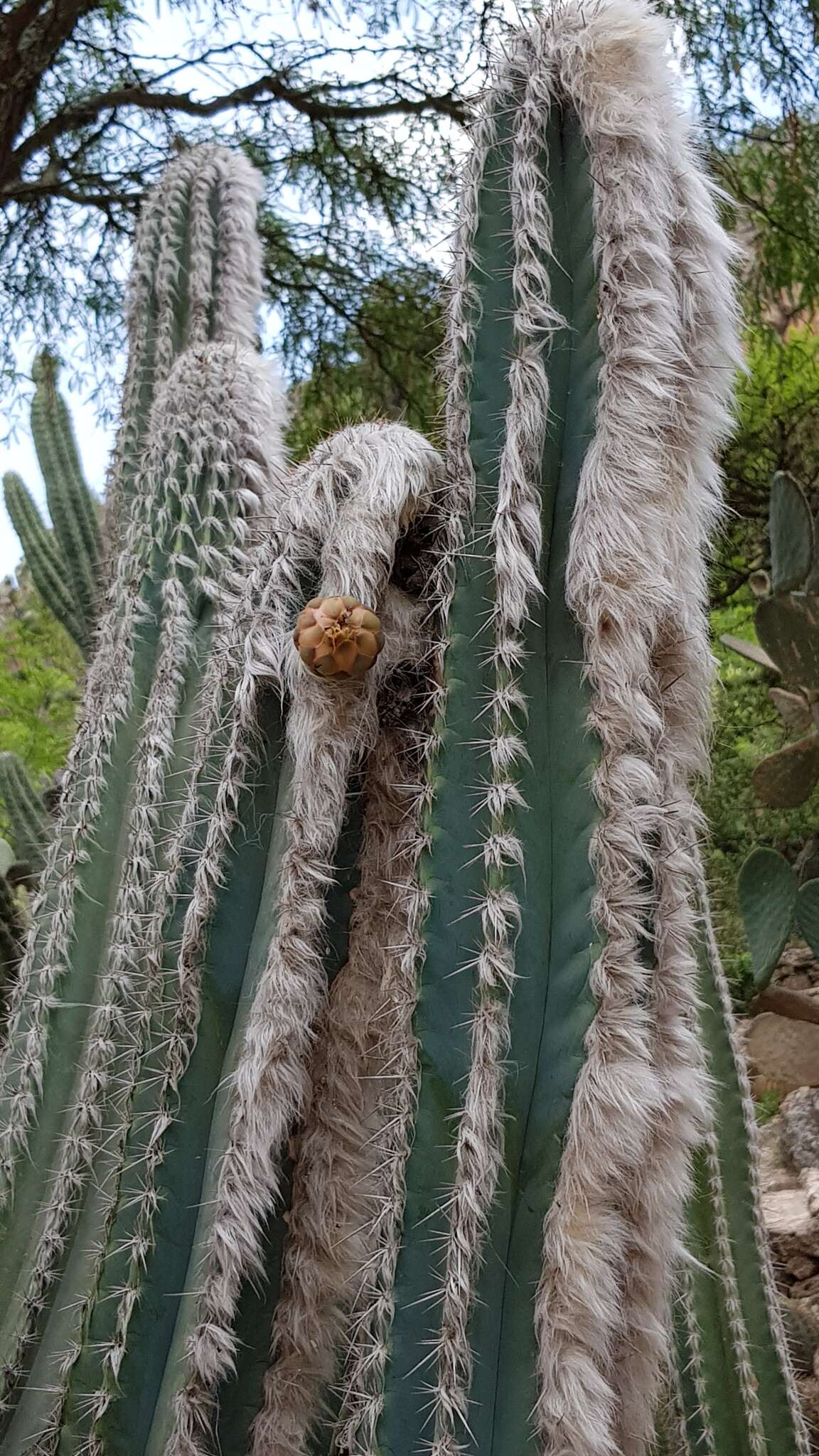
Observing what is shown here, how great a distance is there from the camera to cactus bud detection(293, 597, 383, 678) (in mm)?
1381

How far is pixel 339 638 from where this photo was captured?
54.2 inches

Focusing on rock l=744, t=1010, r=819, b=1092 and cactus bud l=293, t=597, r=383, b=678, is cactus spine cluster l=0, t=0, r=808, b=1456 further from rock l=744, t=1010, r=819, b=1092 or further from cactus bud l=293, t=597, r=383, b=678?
rock l=744, t=1010, r=819, b=1092

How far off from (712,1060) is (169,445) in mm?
1287

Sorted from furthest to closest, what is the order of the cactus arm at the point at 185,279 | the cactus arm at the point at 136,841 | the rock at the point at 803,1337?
the cactus arm at the point at 185,279, the rock at the point at 803,1337, the cactus arm at the point at 136,841

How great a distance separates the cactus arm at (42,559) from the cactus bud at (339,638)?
2.39 m

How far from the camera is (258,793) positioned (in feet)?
4.88

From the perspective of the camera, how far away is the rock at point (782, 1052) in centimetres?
298

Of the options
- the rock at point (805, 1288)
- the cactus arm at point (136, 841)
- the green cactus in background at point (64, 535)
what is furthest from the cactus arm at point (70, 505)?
the rock at point (805, 1288)

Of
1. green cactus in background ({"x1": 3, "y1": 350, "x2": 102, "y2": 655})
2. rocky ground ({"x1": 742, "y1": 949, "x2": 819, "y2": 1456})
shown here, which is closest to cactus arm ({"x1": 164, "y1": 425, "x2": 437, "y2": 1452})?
rocky ground ({"x1": 742, "y1": 949, "x2": 819, "y2": 1456})

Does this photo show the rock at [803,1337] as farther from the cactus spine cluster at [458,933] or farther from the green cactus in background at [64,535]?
the green cactus in background at [64,535]

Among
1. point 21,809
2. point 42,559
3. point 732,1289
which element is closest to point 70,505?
point 42,559

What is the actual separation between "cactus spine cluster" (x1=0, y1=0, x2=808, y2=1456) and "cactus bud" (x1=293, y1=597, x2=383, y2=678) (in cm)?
2

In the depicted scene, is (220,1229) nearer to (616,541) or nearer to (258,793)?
(258,793)

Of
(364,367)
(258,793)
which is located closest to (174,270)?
(364,367)
